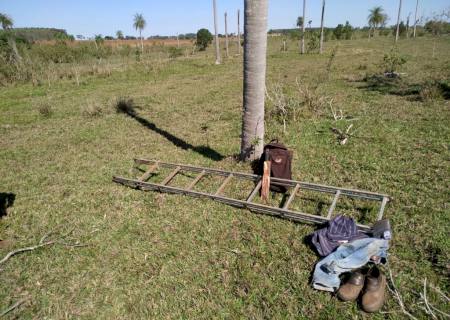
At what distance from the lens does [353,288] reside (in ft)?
7.38

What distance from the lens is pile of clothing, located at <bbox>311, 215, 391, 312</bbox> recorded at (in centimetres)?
221

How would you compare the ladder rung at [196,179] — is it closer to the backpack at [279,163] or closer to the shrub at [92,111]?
the backpack at [279,163]

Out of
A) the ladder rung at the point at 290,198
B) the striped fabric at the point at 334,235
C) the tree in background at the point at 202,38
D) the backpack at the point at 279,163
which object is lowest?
the striped fabric at the point at 334,235

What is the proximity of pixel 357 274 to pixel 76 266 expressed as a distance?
99.3 inches

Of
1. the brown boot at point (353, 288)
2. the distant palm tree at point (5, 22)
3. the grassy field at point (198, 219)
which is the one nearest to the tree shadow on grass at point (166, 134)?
the grassy field at point (198, 219)

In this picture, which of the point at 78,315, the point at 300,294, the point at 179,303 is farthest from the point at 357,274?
the point at 78,315

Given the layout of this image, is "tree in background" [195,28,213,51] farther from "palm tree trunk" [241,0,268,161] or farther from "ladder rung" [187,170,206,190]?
"ladder rung" [187,170,206,190]

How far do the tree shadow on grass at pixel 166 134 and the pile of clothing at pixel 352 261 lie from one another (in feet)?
8.38

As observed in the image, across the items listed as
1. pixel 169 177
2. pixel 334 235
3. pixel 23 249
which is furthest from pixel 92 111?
pixel 334 235

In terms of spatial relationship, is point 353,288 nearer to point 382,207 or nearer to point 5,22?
point 382,207

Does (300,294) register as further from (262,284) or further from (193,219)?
(193,219)

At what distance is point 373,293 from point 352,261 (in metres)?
0.29

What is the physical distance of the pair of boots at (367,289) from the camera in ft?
7.11

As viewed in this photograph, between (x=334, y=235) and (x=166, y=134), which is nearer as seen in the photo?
(x=334, y=235)
